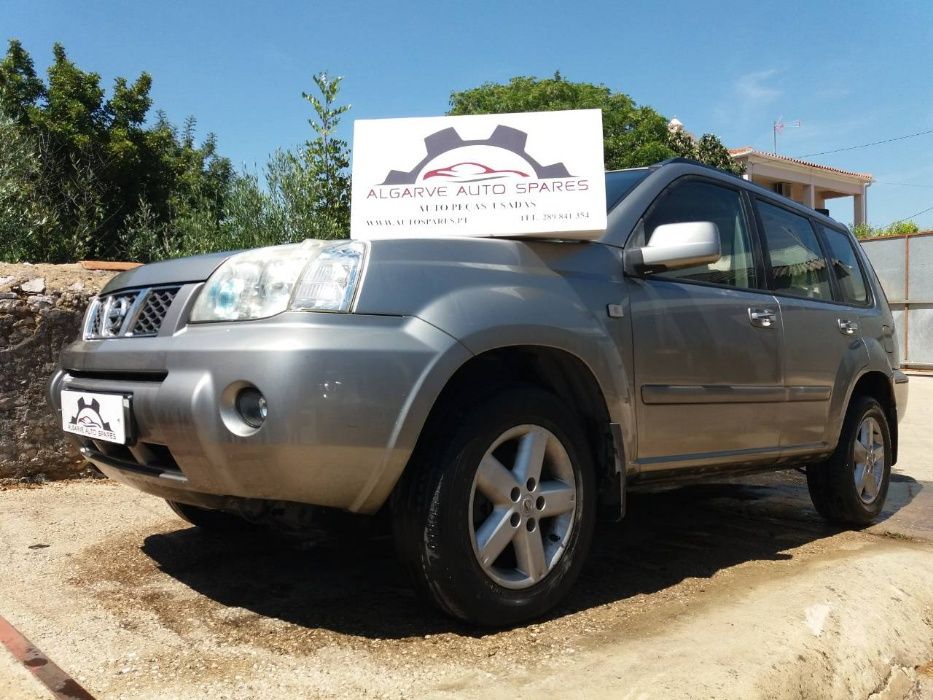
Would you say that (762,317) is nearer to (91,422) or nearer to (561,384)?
(561,384)

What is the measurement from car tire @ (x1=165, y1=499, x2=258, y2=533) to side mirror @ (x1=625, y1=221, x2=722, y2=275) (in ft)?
6.11

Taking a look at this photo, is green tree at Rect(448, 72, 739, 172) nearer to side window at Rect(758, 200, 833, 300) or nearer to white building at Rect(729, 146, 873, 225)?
white building at Rect(729, 146, 873, 225)

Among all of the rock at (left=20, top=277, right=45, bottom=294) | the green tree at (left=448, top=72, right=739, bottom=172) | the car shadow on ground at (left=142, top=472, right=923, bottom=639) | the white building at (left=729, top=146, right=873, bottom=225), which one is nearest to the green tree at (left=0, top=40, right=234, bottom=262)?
the rock at (left=20, top=277, right=45, bottom=294)

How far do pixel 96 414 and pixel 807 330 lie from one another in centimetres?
315

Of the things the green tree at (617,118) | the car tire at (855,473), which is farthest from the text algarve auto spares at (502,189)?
the green tree at (617,118)

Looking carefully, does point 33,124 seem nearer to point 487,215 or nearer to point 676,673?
point 487,215

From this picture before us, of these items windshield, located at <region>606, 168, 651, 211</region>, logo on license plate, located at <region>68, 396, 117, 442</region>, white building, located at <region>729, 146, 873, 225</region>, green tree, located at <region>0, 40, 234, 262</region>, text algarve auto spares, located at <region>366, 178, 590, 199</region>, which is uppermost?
white building, located at <region>729, 146, 873, 225</region>

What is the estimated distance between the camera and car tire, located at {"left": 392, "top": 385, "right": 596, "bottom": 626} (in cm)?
237

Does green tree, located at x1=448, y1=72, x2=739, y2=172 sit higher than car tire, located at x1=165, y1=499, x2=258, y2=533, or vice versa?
green tree, located at x1=448, y1=72, x2=739, y2=172

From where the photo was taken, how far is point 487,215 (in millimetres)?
2809

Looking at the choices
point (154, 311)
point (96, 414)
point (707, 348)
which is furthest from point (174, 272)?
point (707, 348)

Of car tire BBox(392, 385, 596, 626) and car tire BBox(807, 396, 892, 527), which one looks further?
car tire BBox(807, 396, 892, 527)

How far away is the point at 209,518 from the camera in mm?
3484

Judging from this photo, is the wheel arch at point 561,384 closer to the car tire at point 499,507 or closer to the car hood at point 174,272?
the car tire at point 499,507
